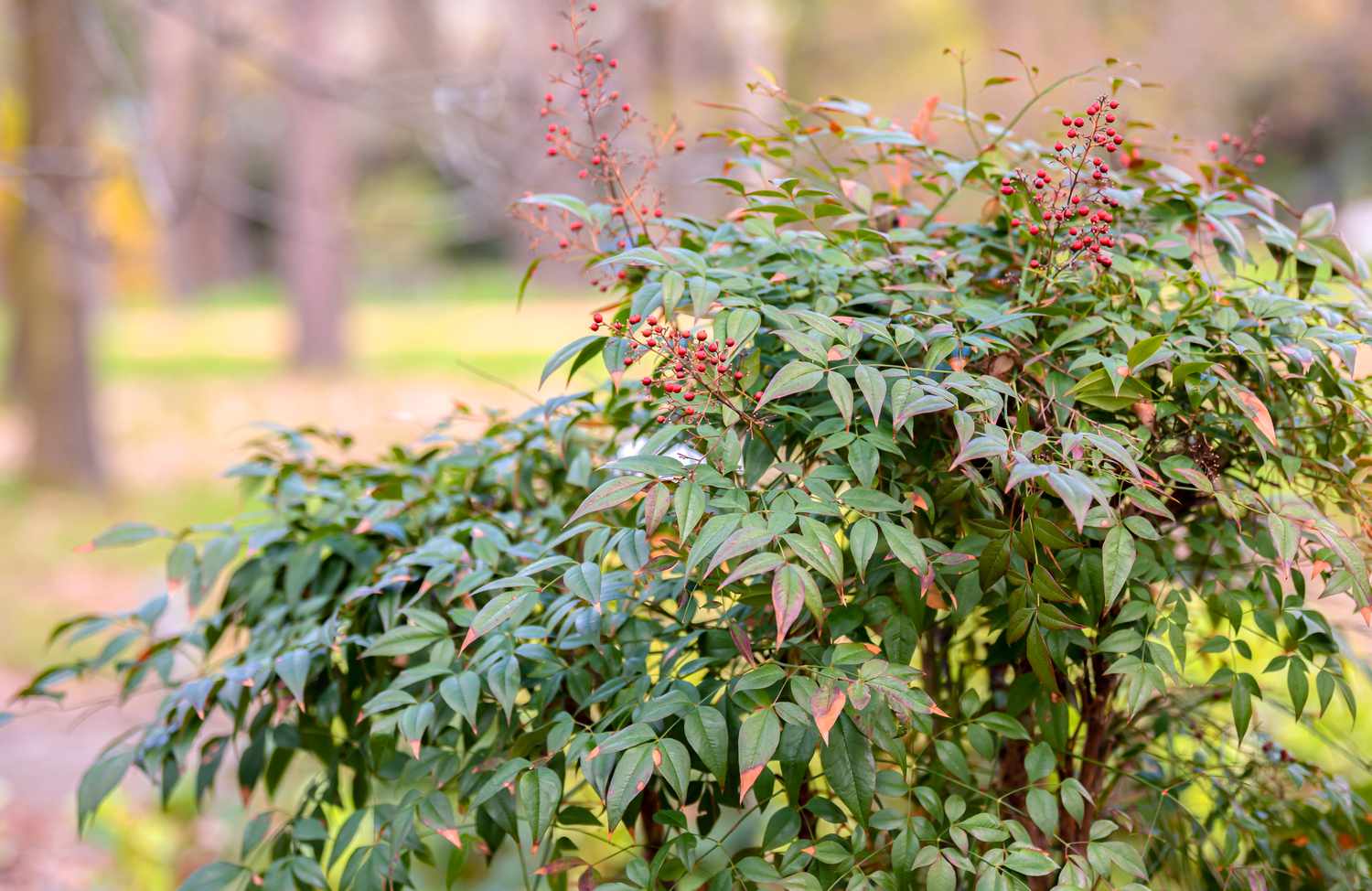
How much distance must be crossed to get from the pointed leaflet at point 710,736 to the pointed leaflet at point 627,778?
45 mm

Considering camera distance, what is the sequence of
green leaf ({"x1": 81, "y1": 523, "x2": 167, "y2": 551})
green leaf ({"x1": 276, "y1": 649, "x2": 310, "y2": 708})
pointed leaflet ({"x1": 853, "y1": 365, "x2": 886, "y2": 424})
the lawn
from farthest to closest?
the lawn
green leaf ({"x1": 81, "y1": 523, "x2": 167, "y2": 551})
green leaf ({"x1": 276, "y1": 649, "x2": 310, "y2": 708})
pointed leaflet ({"x1": 853, "y1": 365, "x2": 886, "y2": 424})

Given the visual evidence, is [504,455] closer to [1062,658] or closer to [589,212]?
[589,212]

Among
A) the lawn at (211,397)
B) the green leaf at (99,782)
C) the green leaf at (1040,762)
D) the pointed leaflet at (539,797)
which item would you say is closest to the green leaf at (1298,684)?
the green leaf at (1040,762)

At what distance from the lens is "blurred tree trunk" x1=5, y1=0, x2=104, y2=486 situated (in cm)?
727

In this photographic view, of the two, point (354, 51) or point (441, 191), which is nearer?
point (354, 51)

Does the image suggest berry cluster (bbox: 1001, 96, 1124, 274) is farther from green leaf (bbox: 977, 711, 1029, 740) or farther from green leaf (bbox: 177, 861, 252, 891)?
green leaf (bbox: 177, 861, 252, 891)

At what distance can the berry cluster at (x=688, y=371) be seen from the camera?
129 cm

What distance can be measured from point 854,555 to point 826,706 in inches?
6.0

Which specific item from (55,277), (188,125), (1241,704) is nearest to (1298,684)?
(1241,704)

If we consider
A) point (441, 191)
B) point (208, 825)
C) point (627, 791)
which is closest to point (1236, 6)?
point (208, 825)

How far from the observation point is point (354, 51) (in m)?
22.9

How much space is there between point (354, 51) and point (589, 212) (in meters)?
23.3

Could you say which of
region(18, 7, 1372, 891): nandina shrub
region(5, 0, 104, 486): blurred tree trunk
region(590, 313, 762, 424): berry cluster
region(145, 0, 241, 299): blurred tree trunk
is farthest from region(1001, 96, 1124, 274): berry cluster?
region(5, 0, 104, 486): blurred tree trunk

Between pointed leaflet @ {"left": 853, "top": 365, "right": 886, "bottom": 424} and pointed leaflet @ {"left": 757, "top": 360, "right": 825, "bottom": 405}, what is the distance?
0.04 metres
